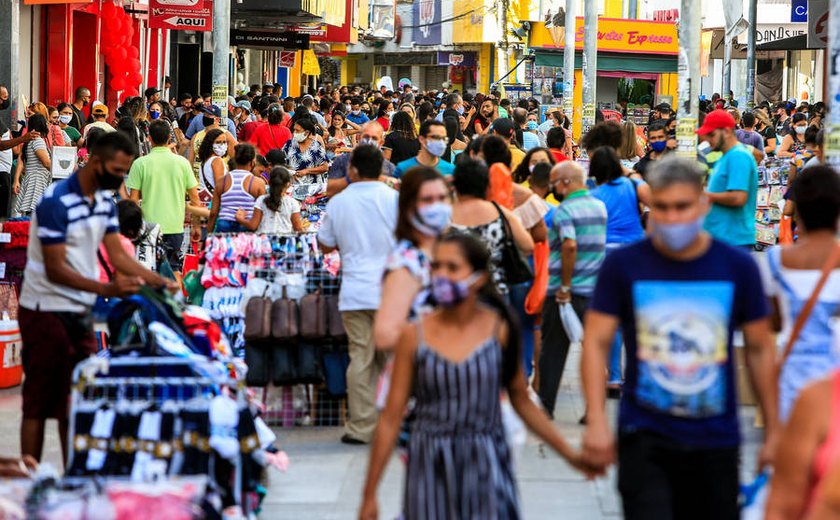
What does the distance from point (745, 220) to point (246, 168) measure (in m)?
4.68

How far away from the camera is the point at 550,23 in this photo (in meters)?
45.5

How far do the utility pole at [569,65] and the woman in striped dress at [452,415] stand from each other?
27.4 meters

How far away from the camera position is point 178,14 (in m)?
27.6

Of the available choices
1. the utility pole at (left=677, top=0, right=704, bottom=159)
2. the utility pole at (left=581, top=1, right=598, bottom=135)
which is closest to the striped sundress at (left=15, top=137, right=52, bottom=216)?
the utility pole at (left=677, top=0, right=704, bottom=159)

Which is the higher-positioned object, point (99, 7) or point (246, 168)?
point (99, 7)

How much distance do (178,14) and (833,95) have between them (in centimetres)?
2085

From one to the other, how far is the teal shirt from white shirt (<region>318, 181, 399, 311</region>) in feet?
7.93

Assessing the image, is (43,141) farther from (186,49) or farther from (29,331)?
(186,49)

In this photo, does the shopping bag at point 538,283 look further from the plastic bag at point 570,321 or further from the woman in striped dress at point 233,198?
the woman in striped dress at point 233,198

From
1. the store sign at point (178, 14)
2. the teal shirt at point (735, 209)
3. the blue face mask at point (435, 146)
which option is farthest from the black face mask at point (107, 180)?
the store sign at point (178, 14)

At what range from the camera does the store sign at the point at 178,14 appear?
27.4 meters

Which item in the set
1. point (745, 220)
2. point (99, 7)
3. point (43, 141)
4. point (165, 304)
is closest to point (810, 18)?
point (99, 7)

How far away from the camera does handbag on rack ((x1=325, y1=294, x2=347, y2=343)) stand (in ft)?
31.4

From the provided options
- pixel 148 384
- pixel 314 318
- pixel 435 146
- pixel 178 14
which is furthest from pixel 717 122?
pixel 178 14
